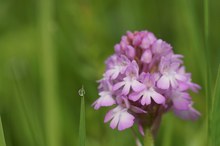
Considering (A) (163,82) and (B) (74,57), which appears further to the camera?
(B) (74,57)

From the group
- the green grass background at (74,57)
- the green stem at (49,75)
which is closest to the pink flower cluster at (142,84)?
the green grass background at (74,57)

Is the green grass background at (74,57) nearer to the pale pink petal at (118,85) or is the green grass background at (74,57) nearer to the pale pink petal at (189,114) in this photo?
the pale pink petal at (189,114)

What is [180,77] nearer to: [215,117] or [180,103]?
[180,103]

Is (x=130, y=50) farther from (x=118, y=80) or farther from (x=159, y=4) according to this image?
(x=159, y=4)

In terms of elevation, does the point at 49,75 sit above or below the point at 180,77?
above

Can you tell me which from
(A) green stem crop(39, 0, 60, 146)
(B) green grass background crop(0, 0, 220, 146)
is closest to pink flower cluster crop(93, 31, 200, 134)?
(B) green grass background crop(0, 0, 220, 146)

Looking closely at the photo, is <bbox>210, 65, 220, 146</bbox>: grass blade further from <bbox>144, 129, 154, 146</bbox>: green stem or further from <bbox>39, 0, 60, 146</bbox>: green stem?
<bbox>39, 0, 60, 146</bbox>: green stem

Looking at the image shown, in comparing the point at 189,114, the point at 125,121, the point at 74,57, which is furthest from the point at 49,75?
the point at 125,121
